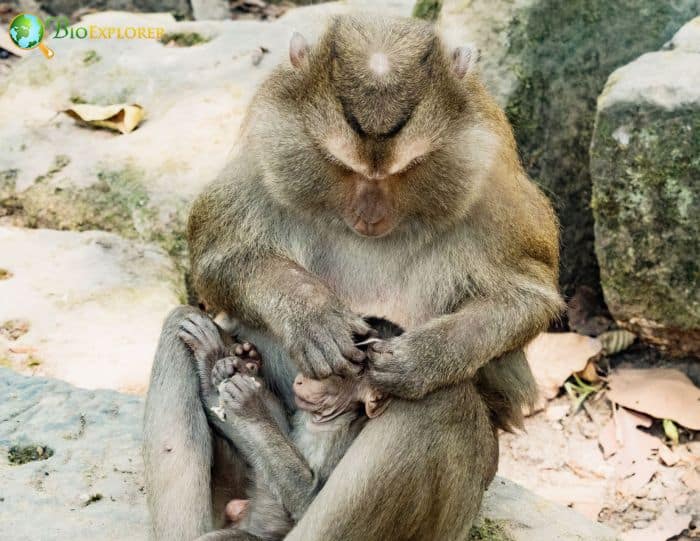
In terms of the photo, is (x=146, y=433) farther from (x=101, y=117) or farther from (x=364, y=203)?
(x=101, y=117)

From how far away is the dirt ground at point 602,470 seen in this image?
6262mm

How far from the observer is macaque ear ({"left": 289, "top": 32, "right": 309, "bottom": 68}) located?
3.96 metres

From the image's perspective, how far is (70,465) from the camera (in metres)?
4.80

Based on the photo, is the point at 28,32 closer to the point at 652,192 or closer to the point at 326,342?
the point at 652,192

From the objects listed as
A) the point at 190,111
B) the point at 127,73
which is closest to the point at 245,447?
the point at 190,111

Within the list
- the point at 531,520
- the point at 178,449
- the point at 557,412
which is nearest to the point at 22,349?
the point at 178,449

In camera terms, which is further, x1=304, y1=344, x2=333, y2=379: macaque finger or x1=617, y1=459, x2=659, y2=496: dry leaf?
x1=617, y1=459, x2=659, y2=496: dry leaf

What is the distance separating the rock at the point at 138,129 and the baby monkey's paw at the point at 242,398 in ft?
11.1

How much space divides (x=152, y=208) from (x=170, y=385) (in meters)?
3.56

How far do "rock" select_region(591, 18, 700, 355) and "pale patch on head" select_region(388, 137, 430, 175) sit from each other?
3.19 m

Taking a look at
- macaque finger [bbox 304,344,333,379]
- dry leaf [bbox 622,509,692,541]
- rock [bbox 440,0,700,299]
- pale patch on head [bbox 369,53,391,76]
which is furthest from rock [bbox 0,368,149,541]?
rock [bbox 440,0,700,299]

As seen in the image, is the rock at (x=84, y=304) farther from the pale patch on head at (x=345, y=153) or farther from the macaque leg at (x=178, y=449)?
the pale patch on head at (x=345, y=153)

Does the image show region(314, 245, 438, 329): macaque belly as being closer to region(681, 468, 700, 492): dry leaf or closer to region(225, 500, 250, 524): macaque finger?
region(225, 500, 250, 524): macaque finger

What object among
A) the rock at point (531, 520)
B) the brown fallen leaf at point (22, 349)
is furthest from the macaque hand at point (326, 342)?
the brown fallen leaf at point (22, 349)
